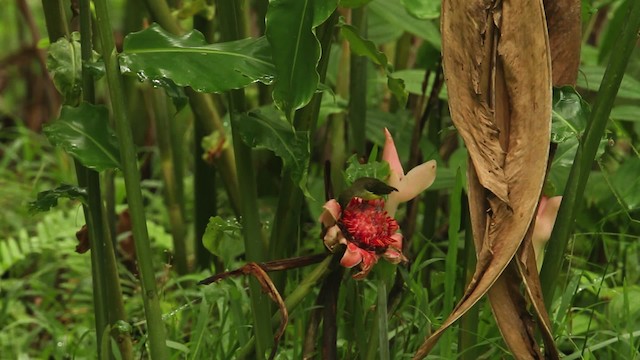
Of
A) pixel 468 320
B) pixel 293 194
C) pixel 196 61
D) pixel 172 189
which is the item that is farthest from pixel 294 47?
pixel 172 189

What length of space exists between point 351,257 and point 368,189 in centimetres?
6

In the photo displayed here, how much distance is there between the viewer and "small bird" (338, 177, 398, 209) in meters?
0.86

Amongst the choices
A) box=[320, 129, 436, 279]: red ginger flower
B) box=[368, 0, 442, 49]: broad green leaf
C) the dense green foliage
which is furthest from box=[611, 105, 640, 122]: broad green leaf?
box=[320, 129, 436, 279]: red ginger flower

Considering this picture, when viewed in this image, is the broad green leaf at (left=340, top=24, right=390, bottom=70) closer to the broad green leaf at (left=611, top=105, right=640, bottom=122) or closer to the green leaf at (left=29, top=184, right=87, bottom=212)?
the green leaf at (left=29, top=184, right=87, bottom=212)

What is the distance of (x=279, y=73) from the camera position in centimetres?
80

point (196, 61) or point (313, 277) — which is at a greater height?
point (196, 61)

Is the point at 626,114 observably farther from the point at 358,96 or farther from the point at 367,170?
the point at 367,170

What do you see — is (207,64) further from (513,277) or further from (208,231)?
(513,277)

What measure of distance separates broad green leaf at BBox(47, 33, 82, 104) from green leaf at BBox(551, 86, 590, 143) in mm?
450

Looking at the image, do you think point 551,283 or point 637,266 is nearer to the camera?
point 551,283

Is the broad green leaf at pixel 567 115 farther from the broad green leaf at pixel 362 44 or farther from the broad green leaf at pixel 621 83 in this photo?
the broad green leaf at pixel 621 83

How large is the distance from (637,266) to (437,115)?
0.44m

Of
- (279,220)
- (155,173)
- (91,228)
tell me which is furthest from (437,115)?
(155,173)

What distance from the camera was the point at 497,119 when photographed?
831 mm
